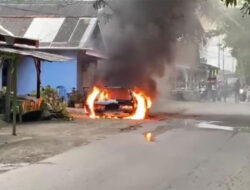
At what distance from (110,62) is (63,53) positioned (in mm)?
3020

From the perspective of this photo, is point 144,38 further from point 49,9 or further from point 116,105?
point 49,9

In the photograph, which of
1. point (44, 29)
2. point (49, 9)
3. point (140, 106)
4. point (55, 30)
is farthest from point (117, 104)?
point (49, 9)

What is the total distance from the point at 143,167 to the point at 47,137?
200 inches

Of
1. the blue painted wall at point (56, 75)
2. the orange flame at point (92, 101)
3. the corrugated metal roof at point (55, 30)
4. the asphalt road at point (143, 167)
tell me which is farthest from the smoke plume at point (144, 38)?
the asphalt road at point (143, 167)

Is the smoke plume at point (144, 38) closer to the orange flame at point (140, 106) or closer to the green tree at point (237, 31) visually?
the orange flame at point (140, 106)

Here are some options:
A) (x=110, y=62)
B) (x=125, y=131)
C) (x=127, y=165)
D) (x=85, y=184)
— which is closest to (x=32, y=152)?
(x=127, y=165)

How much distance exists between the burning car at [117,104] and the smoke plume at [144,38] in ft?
9.56

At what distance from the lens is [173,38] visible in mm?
27703

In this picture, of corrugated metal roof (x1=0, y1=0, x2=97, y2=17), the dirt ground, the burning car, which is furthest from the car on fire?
corrugated metal roof (x1=0, y1=0, x2=97, y2=17)

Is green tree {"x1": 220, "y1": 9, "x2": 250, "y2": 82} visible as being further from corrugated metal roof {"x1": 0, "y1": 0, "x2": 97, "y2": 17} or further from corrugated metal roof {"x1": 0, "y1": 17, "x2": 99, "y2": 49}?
corrugated metal roof {"x1": 0, "y1": 17, "x2": 99, "y2": 49}

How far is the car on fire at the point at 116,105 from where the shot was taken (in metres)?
21.2

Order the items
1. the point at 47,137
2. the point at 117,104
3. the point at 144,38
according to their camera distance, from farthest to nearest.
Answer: the point at 144,38, the point at 117,104, the point at 47,137

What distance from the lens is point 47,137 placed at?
1370cm

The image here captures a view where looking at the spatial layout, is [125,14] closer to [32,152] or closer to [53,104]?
[53,104]
